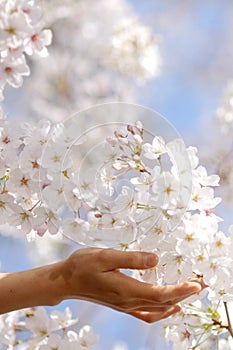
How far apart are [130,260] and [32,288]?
0.17 m

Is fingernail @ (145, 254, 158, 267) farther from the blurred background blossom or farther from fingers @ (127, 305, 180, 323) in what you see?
the blurred background blossom

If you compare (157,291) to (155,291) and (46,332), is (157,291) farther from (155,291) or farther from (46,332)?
(46,332)

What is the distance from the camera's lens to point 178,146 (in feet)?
3.42

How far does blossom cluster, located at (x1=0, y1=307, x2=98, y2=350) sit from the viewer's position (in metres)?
1.25

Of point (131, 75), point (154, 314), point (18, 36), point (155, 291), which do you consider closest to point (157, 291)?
point (155, 291)

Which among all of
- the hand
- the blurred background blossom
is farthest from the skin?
the blurred background blossom

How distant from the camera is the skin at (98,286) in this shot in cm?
94

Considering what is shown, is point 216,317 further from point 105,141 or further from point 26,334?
point 26,334

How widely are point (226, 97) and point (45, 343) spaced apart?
1.01 meters

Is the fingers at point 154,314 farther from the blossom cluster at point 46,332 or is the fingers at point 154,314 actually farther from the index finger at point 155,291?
the blossom cluster at point 46,332

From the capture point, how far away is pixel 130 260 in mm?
A: 938

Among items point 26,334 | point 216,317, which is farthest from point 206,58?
point 216,317

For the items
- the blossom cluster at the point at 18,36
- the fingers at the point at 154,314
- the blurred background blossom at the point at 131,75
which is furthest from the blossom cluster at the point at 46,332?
the blurred background blossom at the point at 131,75

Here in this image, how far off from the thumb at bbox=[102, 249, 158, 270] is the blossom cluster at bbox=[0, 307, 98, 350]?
342mm
